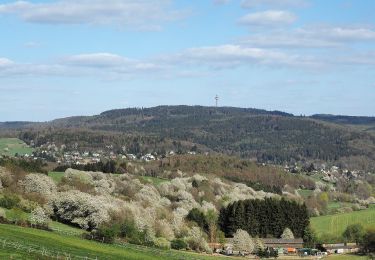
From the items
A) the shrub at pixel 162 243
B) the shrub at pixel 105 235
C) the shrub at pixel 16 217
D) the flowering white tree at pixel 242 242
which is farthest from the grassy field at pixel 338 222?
the shrub at pixel 16 217

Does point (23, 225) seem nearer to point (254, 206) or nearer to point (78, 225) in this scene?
point (78, 225)

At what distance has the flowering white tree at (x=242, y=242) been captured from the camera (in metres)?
101

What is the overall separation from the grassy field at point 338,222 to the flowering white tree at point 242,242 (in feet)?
80.5

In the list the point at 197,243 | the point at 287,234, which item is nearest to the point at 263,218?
the point at 287,234

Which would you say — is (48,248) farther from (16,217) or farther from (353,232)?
(353,232)

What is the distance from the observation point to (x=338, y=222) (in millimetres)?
139125

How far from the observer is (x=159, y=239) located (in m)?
85.9

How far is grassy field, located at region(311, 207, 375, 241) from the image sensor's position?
5025 inches

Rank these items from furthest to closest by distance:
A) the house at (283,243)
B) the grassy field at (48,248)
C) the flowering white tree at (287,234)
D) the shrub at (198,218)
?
the flowering white tree at (287,234) → the shrub at (198,218) → the house at (283,243) → the grassy field at (48,248)

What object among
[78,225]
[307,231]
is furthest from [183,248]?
[307,231]

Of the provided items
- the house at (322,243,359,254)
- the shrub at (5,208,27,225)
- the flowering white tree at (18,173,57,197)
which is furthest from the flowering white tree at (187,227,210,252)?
the shrub at (5,208,27,225)

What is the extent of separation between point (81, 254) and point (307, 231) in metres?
75.2

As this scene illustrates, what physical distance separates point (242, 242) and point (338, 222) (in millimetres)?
45207

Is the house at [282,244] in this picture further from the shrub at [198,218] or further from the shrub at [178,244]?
the shrub at [178,244]
